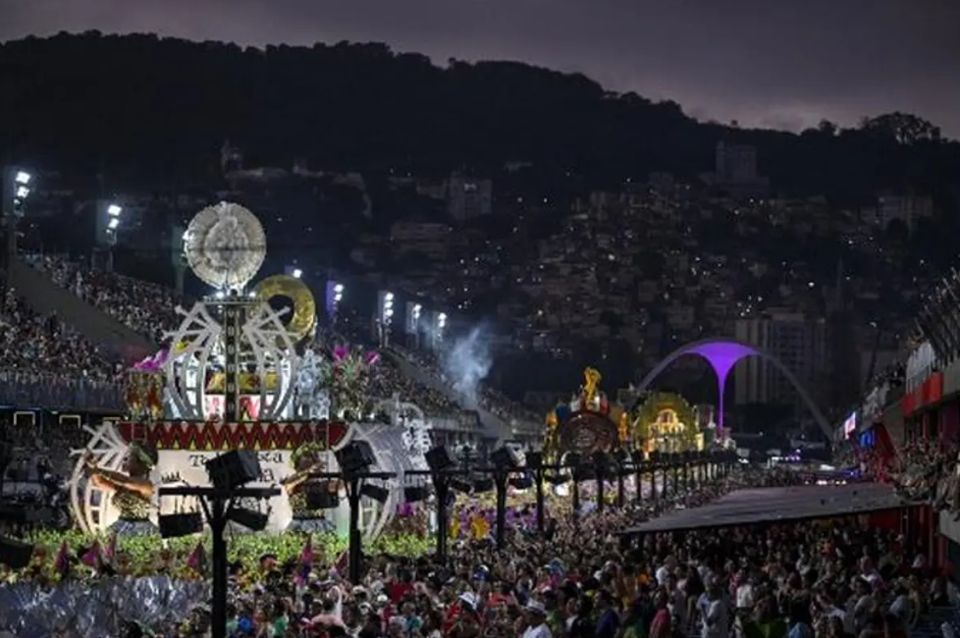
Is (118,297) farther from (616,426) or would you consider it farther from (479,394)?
(479,394)

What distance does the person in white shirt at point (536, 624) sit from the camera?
1905 centimetres

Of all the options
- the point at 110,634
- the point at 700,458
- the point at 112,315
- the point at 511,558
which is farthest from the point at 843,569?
the point at 700,458

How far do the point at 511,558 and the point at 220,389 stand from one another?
1651cm

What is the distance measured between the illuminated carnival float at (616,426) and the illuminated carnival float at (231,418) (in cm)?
1729

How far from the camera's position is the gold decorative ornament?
178 feet

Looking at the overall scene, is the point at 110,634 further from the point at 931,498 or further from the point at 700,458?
the point at 700,458

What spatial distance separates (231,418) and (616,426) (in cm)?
3805

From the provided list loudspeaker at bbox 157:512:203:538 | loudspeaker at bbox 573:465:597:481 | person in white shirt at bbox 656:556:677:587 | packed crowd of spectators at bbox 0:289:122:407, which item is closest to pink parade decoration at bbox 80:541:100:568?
loudspeaker at bbox 157:512:203:538

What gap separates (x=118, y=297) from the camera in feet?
259

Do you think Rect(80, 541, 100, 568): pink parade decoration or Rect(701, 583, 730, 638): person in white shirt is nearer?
Rect(701, 583, 730, 638): person in white shirt

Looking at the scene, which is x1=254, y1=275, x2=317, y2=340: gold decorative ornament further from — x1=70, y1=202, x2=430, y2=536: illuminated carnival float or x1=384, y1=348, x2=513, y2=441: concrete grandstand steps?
x1=384, y1=348, x2=513, y2=441: concrete grandstand steps

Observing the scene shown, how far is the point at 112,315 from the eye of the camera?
74.2m

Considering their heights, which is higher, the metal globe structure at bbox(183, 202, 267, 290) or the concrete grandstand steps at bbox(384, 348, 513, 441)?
the metal globe structure at bbox(183, 202, 267, 290)

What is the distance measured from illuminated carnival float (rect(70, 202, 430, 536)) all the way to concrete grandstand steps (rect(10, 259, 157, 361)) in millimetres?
20370
